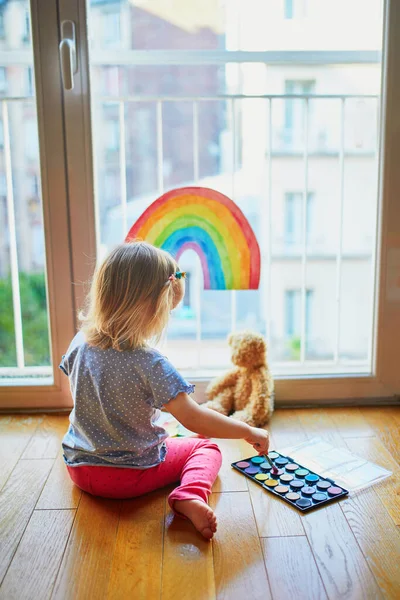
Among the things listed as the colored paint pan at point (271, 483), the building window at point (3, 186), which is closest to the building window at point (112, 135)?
the building window at point (3, 186)

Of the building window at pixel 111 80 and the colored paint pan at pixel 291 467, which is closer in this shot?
the colored paint pan at pixel 291 467

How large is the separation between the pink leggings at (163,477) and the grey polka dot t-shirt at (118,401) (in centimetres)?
2

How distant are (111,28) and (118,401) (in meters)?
1.29

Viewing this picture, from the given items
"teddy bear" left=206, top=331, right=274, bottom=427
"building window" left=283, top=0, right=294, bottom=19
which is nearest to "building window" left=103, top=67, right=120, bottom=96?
"building window" left=283, top=0, right=294, bottom=19

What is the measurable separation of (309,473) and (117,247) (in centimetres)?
71

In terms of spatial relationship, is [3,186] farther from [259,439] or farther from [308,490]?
Answer: [308,490]

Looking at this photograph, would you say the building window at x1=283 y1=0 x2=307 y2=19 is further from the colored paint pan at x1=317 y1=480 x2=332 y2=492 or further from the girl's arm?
the colored paint pan at x1=317 y1=480 x2=332 y2=492

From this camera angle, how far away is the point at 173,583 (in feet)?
3.26

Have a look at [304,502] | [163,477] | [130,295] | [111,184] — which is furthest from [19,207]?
[304,502]

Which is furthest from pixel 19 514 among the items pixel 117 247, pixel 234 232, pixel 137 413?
pixel 234 232

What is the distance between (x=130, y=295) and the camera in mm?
1227

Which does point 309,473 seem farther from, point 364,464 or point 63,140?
point 63,140

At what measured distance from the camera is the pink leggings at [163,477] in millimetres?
1258

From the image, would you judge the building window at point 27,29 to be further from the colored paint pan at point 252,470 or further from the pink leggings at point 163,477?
the colored paint pan at point 252,470
